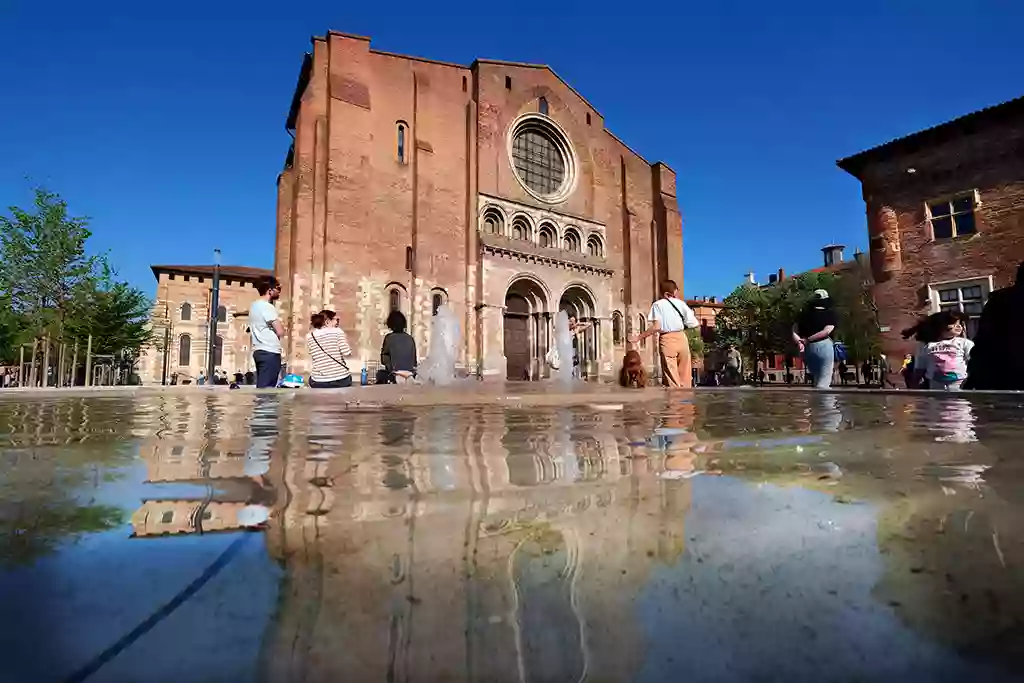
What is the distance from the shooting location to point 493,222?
22.1m

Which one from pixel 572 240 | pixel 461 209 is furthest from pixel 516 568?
pixel 572 240

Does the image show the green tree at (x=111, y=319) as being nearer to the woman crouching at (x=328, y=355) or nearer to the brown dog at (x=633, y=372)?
the woman crouching at (x=328, y=355)

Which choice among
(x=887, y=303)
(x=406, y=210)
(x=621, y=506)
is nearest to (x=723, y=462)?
(x=621, y=506)

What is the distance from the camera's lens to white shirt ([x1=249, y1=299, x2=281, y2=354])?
6.11m

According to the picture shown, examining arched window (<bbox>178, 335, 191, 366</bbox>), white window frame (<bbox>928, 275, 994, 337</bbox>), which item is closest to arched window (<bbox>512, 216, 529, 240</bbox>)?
white window frame (<bbox>928, 275, 994, 337</bbox>)

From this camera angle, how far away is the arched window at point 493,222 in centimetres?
2167

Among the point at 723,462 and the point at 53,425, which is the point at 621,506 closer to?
the point at 723,462

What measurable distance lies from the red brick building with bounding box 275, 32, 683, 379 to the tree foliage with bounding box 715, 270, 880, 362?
27.9 ft

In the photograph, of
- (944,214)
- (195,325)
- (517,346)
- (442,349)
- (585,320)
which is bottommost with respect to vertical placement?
(442,349)

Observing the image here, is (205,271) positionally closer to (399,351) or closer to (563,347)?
(563,347)

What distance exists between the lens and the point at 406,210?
20.3 m

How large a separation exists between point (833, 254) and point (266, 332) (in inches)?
2416

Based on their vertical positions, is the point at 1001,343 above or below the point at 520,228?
below

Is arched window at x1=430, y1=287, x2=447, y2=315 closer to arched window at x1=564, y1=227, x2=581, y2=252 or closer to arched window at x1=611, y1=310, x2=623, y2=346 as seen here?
arched window at x1=564, y1=227, x2=581, y2=252
